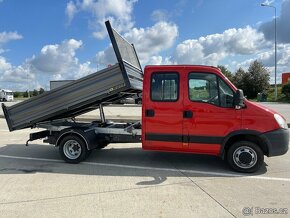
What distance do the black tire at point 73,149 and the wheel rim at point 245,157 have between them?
11.0ft

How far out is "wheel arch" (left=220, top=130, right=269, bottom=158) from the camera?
6598 mm

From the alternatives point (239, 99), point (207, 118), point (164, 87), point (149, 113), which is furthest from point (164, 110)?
point (239, 99)

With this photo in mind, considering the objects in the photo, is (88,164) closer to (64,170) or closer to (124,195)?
(64,170)

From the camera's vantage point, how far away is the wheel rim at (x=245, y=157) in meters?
6.73

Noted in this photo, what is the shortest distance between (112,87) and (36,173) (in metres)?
2.40

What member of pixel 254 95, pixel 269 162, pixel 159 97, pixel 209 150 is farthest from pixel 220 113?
pixel 254 95

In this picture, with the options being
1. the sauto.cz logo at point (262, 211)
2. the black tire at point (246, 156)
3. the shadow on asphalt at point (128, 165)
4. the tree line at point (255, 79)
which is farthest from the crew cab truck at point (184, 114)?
the tree line at point (255, 79)

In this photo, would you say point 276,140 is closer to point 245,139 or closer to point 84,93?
point 245,139

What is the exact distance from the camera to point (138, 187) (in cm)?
586

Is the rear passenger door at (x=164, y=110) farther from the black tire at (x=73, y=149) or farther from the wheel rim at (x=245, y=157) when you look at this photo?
the black tire at (x=73, y=149)

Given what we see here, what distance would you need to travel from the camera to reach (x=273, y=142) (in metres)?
6.57

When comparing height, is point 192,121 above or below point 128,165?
above

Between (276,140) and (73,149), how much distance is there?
14.6 ft

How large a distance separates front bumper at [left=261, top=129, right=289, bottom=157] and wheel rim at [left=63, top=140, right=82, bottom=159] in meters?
4.09
